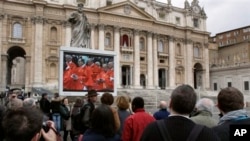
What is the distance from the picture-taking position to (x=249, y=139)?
2740 mm

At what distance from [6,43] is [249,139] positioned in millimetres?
37268

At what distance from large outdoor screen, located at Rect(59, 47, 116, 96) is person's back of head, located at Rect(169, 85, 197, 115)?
13.0 m

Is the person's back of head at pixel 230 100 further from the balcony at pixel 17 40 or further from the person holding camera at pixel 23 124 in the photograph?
the balcony at pixel 17 40

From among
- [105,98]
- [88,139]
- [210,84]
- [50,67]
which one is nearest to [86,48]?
[105,98]

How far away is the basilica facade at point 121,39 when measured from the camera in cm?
3762

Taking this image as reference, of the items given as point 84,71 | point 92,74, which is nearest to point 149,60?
point 92,74

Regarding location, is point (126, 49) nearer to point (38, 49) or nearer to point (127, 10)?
point (127, 10)

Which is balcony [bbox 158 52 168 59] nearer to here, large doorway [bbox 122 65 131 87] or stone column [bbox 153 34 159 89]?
stone column [bbox 153 34 159 89]

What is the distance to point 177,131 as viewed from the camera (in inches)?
98.7

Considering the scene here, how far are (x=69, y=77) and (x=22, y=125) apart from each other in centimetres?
1368

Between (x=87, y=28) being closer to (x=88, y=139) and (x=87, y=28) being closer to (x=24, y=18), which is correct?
(x=88, y=139)

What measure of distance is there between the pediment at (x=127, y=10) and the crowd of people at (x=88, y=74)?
25.8 meters

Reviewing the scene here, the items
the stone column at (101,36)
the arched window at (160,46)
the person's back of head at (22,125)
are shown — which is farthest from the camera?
the arched window at (160,46)

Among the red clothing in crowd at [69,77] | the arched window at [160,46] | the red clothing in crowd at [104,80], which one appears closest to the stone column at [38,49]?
the arched window at [160,46]
